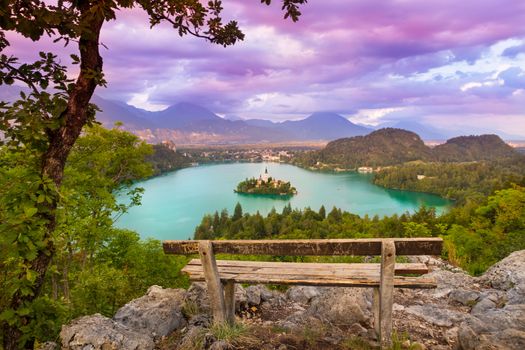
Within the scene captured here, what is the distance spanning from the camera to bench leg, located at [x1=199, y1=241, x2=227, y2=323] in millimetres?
3377

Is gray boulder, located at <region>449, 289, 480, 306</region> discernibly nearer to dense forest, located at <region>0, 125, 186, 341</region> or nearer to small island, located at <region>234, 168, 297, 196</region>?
dense forest, located at <region>0, 125, 186, 341</region>

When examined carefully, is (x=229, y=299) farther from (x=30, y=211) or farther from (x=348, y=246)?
(x=30, y=211)

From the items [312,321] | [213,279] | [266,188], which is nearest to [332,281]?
[312,321]

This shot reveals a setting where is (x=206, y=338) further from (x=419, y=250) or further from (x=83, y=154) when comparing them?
(x=83, y=154)

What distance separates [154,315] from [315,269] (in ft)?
6.70

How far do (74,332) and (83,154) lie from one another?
35.3 ft

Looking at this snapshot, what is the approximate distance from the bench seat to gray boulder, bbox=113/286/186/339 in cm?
59

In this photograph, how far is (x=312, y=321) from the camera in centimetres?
394

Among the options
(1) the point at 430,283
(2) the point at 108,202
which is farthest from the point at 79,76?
(2) the point at 108,202

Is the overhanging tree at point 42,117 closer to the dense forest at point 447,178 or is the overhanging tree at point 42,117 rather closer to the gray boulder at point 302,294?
the gray boulder at point 302,294

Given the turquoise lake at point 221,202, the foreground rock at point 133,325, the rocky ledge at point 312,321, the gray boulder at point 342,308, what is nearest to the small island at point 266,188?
the turquoise lake at point 221,202

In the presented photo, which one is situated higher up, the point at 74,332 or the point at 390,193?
the point at 74,332

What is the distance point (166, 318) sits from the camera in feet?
13.2

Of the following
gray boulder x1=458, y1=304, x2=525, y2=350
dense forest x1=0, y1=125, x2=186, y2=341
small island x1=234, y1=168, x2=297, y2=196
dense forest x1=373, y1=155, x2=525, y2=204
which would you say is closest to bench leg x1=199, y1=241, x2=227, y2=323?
dense forest x1=0, y1=125, x2=186, y2=341
